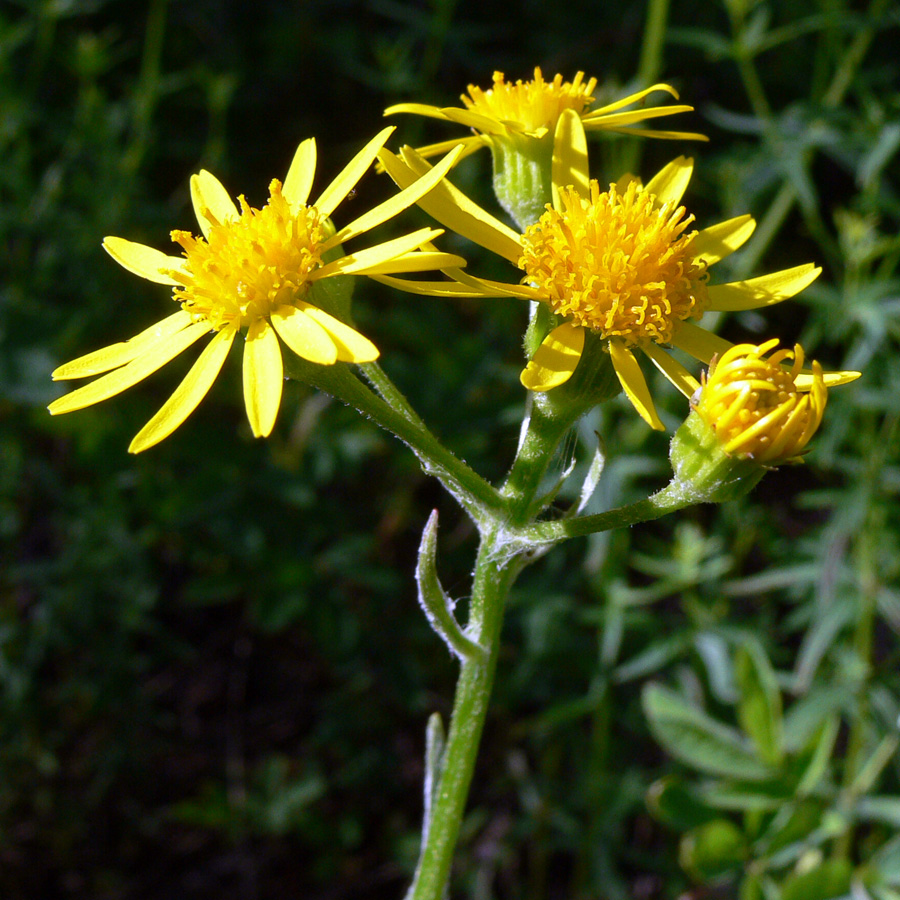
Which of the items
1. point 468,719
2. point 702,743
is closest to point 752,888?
point 702,743

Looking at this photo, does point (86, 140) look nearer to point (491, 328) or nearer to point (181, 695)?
point (491, 328)

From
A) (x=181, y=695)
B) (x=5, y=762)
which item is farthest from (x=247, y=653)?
(x=5, y=762)

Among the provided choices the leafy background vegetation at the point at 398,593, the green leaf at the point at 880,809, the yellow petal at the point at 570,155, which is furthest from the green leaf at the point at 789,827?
the yellow petal at the point at 570,155

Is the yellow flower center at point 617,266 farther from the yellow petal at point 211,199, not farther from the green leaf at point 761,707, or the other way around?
the green leaf at point 761,707

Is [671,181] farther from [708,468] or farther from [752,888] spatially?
[752,888]

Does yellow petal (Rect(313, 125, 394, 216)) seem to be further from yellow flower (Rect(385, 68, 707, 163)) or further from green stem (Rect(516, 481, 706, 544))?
green stem (Rect(516, 481, 706, 544))

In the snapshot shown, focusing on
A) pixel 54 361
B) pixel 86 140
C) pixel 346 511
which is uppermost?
pixel 86 140

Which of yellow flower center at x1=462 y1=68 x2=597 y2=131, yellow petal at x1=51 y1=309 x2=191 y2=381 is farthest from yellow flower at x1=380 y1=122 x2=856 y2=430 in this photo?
yellow petal at x1=51 y1=309 x2=191 y2=381
